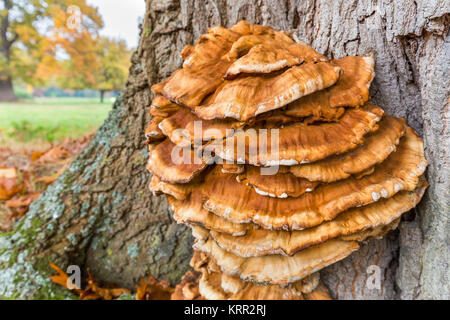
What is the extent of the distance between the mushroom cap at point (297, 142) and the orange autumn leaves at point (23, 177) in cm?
328

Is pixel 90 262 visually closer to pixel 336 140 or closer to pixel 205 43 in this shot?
pixel 205 43

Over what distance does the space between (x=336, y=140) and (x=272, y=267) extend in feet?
2.19

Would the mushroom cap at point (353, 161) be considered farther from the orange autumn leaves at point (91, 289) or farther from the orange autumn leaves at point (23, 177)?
the orange autumn leaves at point (23, 177)

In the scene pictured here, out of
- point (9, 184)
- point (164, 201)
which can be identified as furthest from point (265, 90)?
point (9, 184)

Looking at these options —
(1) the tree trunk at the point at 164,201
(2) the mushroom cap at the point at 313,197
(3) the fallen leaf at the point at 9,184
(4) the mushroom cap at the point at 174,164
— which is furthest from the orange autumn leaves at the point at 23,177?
(2) the mushroom cap at the point at 313,197

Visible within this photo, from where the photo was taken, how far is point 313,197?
109cm

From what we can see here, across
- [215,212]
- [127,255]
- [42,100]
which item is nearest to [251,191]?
[215,212]

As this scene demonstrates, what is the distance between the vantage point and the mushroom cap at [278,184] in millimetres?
1057

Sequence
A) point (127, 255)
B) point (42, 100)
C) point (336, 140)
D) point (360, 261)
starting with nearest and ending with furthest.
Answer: point (336, 140), point (360, 261), point (127, 255), point (42, 100)

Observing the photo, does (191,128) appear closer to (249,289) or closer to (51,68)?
(249,289)

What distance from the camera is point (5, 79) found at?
7258 mm

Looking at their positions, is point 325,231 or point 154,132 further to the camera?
point 154,132

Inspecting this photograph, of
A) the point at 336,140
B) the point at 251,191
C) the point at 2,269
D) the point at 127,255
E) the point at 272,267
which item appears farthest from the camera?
the point at 127,255

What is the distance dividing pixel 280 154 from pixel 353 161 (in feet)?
1.01
